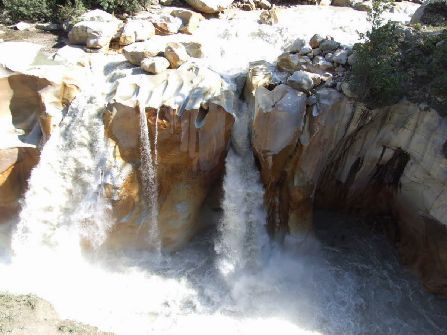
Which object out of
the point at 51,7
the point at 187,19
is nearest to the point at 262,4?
the point at 187,19

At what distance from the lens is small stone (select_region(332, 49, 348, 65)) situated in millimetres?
8758

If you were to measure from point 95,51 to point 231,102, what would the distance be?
4007 mm

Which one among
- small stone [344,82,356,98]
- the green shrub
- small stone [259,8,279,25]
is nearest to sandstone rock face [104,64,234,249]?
small stone [344,82,356,98]

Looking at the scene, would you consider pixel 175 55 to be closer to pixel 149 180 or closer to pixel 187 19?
pixel 187 19

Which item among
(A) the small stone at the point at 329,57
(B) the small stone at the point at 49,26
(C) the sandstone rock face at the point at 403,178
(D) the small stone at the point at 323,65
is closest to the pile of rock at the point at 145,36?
(B) the small stone at the point at 49,26

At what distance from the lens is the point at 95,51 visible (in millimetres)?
10367

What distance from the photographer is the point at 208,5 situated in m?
12.1

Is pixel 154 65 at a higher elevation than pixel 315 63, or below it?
below

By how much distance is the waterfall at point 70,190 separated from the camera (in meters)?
8.71

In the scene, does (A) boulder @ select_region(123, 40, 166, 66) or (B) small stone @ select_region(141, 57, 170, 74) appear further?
(A) boulder @ select_region(123, 40, 166, 66)

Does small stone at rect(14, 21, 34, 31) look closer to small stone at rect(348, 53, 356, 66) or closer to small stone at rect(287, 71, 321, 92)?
small stone at rect(287, 71, 321, 92)

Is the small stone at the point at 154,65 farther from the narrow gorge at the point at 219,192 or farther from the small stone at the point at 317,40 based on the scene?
the small stone at the point at 317,40

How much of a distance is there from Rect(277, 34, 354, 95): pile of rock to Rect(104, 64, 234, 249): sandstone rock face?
1.40 m

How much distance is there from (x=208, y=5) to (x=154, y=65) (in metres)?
3.97
